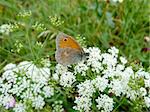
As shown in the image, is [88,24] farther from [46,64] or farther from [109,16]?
[46,64]

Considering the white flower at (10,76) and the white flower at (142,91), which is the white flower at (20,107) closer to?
the white flower at (10,76)

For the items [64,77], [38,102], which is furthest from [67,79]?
[38,102]

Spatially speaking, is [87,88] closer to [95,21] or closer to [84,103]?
[84,103]

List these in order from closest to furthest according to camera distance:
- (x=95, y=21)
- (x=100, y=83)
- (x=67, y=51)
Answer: (x=100, y=83) → (x=67, y=51) → (x=95, y=21)

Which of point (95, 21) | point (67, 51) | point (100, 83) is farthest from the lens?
point (95, 21)

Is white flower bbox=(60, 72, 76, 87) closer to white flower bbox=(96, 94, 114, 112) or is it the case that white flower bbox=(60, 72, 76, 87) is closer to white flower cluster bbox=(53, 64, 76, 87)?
white flower cluster bbox=(53, 64, 76, 87)

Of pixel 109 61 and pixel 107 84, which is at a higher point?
pixel 109 61

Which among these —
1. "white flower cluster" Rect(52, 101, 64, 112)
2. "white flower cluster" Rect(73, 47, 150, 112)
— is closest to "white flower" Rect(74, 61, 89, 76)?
"white flower cluster" Rect(73, 47, 150, 112)

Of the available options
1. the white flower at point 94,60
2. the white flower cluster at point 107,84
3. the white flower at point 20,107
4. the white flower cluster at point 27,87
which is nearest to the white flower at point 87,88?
the white flower cluster at point 107,84
